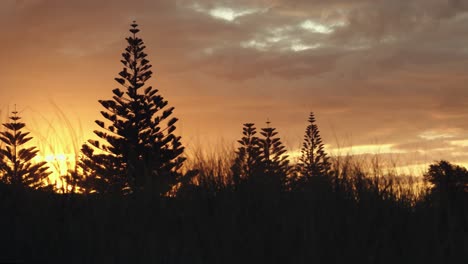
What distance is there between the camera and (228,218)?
609 centimetres

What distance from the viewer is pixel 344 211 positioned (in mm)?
6641

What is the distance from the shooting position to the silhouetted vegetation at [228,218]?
560 cm

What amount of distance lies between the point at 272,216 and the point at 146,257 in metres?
1.35

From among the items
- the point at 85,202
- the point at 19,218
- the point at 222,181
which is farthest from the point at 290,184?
the point at 19,218

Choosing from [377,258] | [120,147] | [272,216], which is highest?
[120,147]

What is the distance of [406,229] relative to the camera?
686 centimetres

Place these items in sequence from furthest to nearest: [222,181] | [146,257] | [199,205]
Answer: [222,181], [199,205], [146,257]

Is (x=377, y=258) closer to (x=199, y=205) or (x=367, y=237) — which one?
(x=367, y=237)

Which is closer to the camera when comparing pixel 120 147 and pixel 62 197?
pixel 62 197

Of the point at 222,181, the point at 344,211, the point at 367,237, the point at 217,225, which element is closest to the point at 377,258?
the point at 367,237

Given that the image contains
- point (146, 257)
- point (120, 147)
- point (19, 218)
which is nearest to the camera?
point (146, 257)

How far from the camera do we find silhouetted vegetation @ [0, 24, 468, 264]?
5602mm

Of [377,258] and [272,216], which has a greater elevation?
[272,216]

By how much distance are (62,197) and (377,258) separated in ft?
9.97
